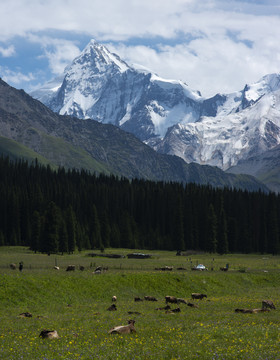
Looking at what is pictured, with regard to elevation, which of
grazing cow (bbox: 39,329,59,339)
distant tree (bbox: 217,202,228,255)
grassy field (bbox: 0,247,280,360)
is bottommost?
grassy field (bbox: 0,247,280,360)

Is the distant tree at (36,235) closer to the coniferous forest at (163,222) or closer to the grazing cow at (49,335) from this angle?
the coniferous forest at (163,222)

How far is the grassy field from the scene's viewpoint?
24953 millimetres

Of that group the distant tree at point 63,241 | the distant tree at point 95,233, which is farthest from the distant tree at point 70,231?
the distant tree at point 95,233

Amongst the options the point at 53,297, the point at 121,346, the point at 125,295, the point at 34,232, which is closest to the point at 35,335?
the point at 121,346

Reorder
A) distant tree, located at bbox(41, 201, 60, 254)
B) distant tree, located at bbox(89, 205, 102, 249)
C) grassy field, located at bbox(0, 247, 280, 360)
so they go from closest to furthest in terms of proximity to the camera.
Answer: grassy field, located at bbox(0, 247, 280, 360)
distant tree, located at bbox(41, 201, 60, 254)
distant tree, located at bbox(89, 205, 102, 249)

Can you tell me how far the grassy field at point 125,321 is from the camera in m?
25.0

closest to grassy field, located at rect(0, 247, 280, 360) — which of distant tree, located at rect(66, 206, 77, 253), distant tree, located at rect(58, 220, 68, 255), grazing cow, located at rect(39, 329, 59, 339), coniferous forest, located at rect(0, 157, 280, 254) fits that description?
grazing cow, located at rect(39, 329, 59, 339)

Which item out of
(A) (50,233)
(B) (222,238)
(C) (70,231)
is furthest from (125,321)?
(B) (222,238)

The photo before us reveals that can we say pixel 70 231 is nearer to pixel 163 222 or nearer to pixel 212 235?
pixel 212 235

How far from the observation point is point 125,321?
3547 cm

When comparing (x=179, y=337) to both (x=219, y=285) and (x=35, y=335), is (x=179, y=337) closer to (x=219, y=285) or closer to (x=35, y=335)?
(x=35, y=335)

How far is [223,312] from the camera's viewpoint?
40.3m

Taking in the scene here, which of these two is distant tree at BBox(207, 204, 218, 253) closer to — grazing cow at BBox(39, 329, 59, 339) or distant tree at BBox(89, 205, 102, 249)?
distant tree at BBox(89, 205, 102, 249)

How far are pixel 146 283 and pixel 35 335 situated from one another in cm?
3369
